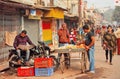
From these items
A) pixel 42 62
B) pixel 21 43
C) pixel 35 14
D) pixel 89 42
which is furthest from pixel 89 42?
A: pixel 35 14

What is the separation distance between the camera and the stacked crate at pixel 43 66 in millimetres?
11818

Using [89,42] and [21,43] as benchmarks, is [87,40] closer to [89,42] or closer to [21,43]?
[89,42]

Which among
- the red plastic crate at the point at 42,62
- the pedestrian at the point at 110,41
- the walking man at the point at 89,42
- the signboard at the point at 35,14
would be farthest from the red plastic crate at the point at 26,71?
the signboard at the point at 35,14

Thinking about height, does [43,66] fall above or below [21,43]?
below

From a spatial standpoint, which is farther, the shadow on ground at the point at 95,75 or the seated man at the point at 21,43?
the seated man at the point at 21,43

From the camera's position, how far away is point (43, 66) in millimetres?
11836

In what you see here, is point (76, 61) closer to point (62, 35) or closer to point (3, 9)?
point (62, 35)

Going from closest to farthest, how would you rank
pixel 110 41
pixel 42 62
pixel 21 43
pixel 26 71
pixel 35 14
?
pixel 42 62 < pixel 26 71 < pixel 21 43 < pixel 110 41 < pixel 35 14

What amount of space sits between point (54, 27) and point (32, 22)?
20.9 ft

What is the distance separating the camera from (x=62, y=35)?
14023mm

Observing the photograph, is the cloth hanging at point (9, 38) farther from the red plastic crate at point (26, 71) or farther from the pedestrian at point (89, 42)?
the pedestrian at point (89, 42)

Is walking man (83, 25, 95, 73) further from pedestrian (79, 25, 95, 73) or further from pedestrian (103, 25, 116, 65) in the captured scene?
pedestrian (103, 25, 116, 65)

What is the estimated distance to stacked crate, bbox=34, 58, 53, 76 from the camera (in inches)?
465

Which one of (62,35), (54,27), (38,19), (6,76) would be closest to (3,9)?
(62,35)
